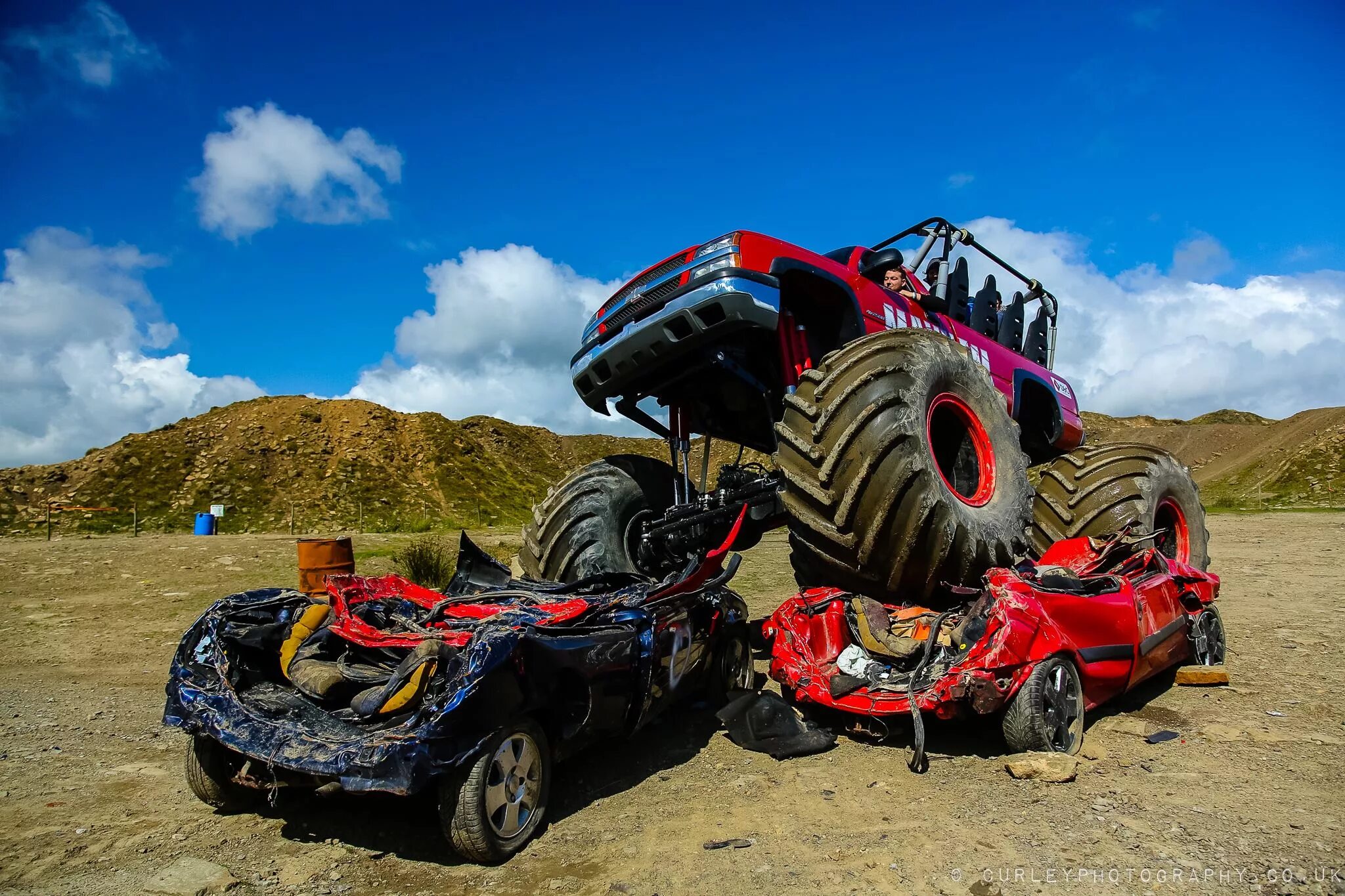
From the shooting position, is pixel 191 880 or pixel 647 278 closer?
pixel 191 880

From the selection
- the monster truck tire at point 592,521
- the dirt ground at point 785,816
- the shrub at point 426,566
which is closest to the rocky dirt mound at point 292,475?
the shrub at point 426,566

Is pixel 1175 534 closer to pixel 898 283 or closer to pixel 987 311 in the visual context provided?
pixel 987 311

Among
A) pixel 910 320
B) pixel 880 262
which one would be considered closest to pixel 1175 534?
pixel 910 320

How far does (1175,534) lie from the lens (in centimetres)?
743

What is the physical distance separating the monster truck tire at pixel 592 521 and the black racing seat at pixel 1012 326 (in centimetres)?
423

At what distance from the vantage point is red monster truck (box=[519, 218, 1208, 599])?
4.37 m

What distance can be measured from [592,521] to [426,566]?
4.80 m

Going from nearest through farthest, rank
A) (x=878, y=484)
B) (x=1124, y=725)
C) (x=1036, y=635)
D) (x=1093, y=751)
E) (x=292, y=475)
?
(x=1036, y=635) < (x=1093, y=751) < (x=878, y=484) < (x=1124, y=725) < (x=292, y=475)

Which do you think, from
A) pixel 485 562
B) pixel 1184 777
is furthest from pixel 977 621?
pixel 485 562

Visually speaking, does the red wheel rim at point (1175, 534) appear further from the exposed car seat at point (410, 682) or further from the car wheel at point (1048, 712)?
the exposed car seat at point (410, 682)

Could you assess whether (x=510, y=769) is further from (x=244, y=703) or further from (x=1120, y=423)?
(x=1120, y=423)

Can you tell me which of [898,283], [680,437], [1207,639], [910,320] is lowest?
[1207,639]

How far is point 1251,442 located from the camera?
148 feet

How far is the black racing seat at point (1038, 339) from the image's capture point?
8.92 meters
